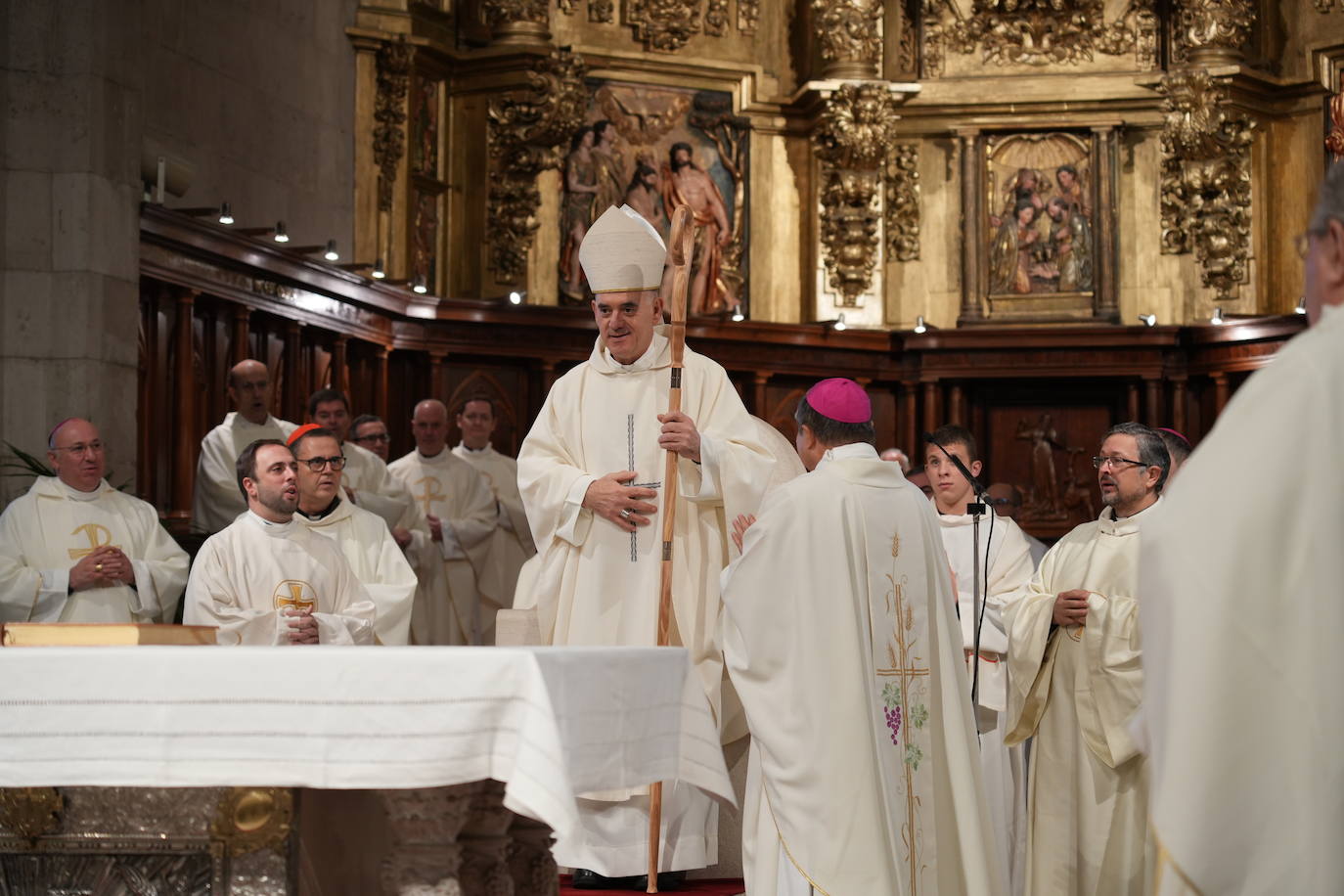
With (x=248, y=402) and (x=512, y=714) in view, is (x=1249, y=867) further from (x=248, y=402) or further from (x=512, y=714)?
(x=248, y=402)

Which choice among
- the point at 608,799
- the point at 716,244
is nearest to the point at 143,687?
the point at 608,799

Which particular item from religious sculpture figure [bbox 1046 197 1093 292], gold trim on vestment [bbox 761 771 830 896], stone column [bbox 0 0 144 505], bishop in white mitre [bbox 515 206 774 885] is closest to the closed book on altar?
gold trim on vestment [bbox 761 771 830 896]

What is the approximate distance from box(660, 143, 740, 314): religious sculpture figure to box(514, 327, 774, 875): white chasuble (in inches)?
330

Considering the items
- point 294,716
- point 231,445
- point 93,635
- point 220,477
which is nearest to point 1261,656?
point 294,716

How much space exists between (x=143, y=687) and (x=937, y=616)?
100 inches

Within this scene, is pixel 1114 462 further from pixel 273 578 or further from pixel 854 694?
pixel 273 578

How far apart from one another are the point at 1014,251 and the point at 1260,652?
43.2 ft

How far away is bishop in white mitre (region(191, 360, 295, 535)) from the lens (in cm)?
913

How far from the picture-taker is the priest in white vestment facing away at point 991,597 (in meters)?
6.59

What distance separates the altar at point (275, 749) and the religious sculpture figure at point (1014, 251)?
11659 millimetres

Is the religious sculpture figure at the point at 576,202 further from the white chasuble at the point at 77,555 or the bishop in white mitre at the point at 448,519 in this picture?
the white chasuble at the point at 77,555

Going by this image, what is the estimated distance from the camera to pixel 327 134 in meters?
13.0

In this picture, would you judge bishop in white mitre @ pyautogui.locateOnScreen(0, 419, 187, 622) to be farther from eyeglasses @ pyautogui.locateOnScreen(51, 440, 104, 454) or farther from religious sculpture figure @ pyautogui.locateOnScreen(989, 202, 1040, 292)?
religious sculpture figure @ pyautogui.locateOnScreen(989, 202, 1040, 292)

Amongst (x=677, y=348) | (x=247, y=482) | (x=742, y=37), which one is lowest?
(x=247, y=482)
